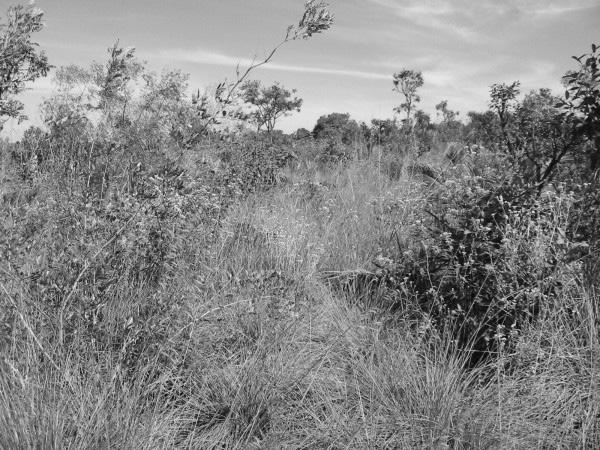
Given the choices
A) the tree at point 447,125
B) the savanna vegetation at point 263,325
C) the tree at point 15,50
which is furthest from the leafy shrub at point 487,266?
the tree at point 447,125

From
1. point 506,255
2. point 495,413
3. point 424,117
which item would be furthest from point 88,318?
point 424,117

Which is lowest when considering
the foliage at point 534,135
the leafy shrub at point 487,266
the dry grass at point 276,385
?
the dry grass at point 276,385

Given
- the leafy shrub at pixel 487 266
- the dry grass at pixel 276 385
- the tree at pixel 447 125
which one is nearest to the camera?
the dry grass at pixel 276 385

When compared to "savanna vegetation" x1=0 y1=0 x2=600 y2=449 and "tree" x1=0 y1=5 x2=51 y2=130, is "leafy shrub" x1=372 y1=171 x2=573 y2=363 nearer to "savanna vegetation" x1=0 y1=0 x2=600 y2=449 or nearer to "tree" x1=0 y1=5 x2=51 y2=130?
"savanna vegetation" x1=0 y1=0 x2=600 y2=449

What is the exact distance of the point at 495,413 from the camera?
7.06 feet

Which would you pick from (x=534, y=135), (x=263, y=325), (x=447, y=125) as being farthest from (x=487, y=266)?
(x=447, y=125)

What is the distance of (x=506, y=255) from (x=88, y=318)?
83.4 inches

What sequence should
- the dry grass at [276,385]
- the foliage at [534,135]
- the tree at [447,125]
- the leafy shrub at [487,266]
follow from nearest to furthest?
the dry grass at [276,385] < the leafy shrub at [487,266] < the foliage at [534,135] < the tree at [447,125]

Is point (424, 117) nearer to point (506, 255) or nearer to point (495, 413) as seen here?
point (506, 255)

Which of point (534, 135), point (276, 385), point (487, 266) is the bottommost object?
point (276, 385)

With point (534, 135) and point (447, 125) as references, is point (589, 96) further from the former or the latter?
point (447, 125)

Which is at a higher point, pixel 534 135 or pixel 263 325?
pixel 534 135

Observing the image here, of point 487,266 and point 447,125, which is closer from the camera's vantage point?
point 487,266

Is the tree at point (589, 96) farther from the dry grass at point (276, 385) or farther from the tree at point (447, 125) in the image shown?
the tree at point (447, 125)
